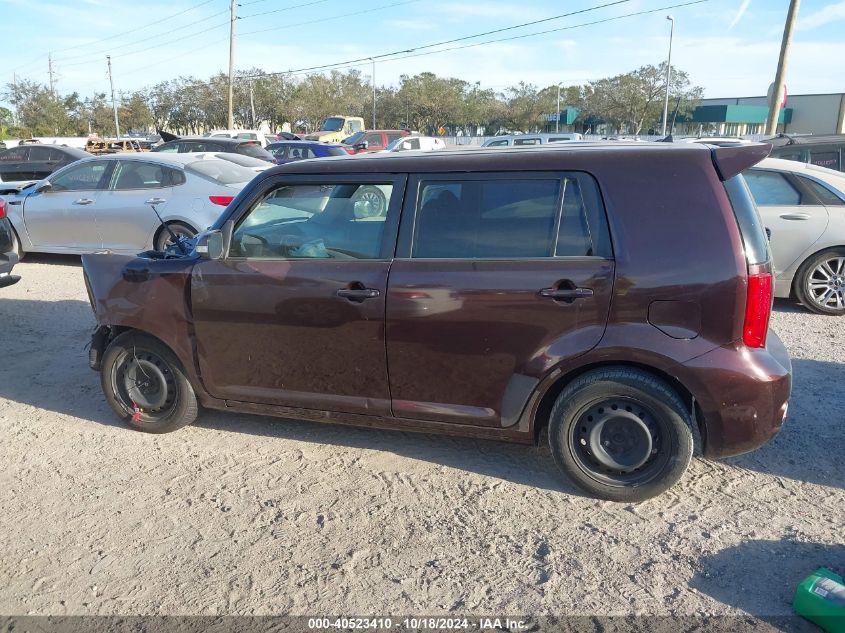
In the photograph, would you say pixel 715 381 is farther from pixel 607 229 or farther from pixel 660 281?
pixel 607 229

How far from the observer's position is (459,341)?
3.54 metres

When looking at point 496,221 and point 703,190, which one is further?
point 496,221

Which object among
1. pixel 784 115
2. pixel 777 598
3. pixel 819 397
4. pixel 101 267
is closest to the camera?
pixel 777 598

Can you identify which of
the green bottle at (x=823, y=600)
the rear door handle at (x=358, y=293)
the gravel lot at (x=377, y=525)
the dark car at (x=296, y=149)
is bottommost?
the gravel lot at (x=377, y=525)

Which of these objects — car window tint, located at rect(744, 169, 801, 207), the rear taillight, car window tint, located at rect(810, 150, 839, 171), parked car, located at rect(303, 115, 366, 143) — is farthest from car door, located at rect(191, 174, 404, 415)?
parked car, located at rect(303, 115, 366, 143)

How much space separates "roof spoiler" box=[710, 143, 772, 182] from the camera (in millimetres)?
3234

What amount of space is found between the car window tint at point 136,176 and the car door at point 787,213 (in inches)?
282

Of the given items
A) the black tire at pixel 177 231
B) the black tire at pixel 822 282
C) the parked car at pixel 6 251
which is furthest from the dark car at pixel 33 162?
the black tire at pixel 822 282

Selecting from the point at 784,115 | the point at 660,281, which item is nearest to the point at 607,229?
the point at 660,281

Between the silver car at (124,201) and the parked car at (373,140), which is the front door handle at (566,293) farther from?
the parked car at (373,140)

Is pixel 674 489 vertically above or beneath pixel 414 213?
beneath

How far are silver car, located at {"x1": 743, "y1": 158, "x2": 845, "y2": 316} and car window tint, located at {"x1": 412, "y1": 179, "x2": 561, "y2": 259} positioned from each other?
15.3ft

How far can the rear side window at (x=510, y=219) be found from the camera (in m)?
3.38

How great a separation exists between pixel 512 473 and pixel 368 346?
1095 mm
